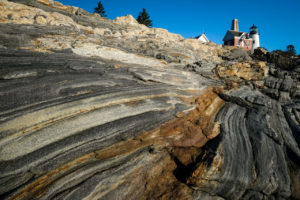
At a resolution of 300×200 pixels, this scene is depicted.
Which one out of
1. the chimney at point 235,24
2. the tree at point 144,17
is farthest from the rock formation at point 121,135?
the chimney at point 235,24

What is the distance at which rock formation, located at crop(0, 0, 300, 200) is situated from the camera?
3668mm

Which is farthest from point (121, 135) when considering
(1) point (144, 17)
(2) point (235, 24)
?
(2) point (235, 24)

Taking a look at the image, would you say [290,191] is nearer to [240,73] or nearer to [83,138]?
[83,138]

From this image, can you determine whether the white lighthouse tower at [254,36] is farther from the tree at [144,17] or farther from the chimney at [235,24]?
the tree at [144,17]

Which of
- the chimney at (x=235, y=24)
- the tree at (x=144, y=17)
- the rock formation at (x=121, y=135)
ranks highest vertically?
the chimney at (x=235, y=24)

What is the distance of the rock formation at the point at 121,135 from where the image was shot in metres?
3.67

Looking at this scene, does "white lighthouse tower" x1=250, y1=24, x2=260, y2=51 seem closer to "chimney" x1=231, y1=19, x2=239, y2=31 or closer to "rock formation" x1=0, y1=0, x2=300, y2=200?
"chimney" x1=231, y1=19, x2=239, y2=31

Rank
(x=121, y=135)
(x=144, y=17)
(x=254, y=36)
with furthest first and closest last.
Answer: (x=144, y=17)
(x=254, y=36)
(x=121, y=135)

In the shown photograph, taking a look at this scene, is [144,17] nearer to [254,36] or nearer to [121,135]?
[254,36]

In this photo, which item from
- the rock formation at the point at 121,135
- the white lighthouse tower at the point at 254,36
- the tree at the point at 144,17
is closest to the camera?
the rock formation at the point at 121,135

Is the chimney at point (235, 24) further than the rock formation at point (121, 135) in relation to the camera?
Yes

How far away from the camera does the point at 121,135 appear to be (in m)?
4.88

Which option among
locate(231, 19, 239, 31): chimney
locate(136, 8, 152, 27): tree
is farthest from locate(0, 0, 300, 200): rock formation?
locate(231, 19, 239, 31): chimney

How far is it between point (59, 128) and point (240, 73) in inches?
580
